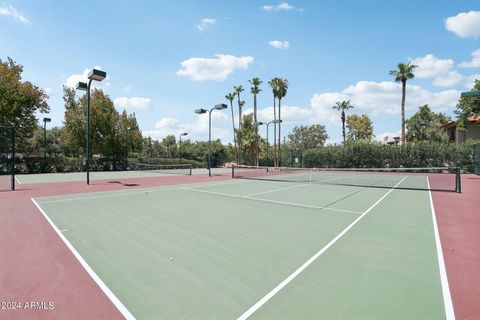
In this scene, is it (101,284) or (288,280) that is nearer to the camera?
(101,284)

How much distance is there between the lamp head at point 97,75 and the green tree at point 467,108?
45.1m

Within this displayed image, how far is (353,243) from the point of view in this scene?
6.20m

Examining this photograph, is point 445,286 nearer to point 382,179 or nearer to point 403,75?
point 382,179

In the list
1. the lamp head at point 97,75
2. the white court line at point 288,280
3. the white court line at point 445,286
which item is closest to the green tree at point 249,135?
the lamp head at point 97,75

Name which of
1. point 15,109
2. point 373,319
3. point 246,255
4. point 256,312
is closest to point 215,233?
point 246,255

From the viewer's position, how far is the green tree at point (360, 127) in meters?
64.5

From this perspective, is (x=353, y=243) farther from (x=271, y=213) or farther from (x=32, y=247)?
(x=32, y=247)

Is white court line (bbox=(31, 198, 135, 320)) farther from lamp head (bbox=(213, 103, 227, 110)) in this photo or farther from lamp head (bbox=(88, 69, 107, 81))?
lamp head (bbox=(213, 103, 227, 110))

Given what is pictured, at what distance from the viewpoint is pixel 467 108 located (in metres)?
40.3

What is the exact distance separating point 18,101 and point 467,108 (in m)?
55.2

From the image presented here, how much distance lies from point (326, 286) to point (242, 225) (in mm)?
3765

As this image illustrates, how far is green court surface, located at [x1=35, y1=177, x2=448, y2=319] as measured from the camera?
11.9ft

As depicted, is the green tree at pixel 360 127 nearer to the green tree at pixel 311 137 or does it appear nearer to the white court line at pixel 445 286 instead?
the green tree at pixel 311 137

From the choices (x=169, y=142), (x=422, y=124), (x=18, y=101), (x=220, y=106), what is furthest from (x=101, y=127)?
(x=422, y=124)
